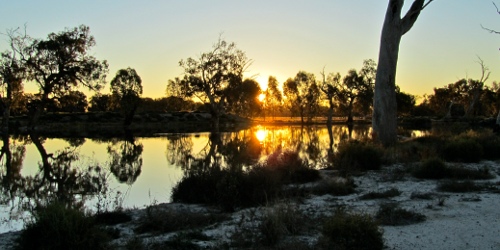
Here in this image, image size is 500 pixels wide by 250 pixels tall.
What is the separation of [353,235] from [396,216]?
1.97 m

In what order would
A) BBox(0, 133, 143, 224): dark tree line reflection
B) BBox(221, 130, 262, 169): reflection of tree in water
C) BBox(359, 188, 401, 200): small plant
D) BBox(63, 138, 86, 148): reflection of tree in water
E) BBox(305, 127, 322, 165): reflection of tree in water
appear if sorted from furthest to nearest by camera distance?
BBox(63, 138, 86, 148): reflection of tree in water < BBox(305, 127, 322, 165): reflection of tree in water < BBox(221, 130, 262, 169): reflection of tree in water < BBox(0, 133, 143, 224): dark tree line reflection < BBox(359, 188, 401, 200): small plant

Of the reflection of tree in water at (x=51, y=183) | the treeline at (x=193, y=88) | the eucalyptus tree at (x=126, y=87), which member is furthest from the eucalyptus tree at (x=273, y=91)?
the reflection of tree in water at (x=51, y=183)

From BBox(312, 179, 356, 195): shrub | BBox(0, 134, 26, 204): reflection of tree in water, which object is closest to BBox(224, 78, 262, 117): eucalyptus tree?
BBox(0, 134, 26, 204): reflection of tree in water

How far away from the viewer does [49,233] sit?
17.6 feet

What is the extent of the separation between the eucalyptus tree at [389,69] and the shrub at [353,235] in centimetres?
1331

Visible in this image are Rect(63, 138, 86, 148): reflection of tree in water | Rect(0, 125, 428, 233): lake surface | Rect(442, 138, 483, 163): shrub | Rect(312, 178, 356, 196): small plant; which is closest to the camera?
Rect(0, 125, 428, 233): lake surface

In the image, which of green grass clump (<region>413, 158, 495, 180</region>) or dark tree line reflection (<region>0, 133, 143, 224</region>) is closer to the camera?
dark tree line reflection (<region>0, 133, 143, 224</region>)

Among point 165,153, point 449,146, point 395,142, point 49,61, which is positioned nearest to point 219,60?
point 49,61

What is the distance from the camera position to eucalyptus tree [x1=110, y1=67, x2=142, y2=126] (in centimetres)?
6141

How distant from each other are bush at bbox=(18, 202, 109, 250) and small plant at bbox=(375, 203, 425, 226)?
4249mm

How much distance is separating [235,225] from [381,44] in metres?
14.2

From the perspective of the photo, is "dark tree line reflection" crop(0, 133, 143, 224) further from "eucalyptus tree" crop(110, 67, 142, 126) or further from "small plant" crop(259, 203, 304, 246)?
"eucalyptus tree" crop(110, 67, 142, 126)

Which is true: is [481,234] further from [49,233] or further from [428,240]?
[49,233]

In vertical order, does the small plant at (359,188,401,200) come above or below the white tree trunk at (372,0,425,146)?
below
